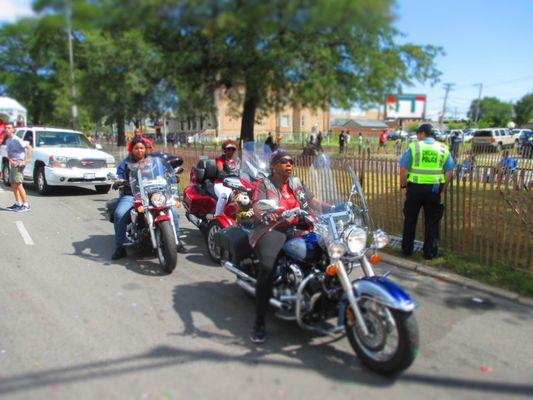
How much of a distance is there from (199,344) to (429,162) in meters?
3.81

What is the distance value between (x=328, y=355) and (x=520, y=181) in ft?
11.3

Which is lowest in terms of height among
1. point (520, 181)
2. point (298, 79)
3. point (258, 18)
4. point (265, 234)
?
point (265, 234)

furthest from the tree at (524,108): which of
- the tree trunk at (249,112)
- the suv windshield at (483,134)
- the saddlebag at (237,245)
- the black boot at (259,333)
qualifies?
the black boot at (259,333)

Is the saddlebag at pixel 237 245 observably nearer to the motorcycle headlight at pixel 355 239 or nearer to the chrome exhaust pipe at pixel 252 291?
the chrome exhaust pipe at pixel 252 291

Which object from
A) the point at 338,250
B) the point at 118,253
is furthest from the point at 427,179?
the point at 118,253

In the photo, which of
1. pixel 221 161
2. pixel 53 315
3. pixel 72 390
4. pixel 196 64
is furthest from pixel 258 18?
pixel 196 64

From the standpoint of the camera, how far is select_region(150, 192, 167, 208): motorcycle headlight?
18.8ft

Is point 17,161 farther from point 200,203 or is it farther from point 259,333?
point 259,333

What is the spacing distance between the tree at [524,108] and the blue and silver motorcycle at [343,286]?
111272 millimetres

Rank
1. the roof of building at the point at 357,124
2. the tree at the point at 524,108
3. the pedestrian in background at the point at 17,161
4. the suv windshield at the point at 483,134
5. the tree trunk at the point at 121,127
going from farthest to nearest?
the tree at the point at 524,108, the roof of building at the point at 357,124, the suv windshield at the point at 483,134, the tree trunk at the point at 121,127, the pedestrian in background at the point at 17,161

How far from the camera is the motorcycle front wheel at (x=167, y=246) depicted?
5484 millimetres

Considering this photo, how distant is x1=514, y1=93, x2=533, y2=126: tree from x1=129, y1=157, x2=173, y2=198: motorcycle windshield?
362 feet

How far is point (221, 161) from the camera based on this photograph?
24.7 ft

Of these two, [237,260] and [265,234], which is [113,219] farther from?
[265,234]
